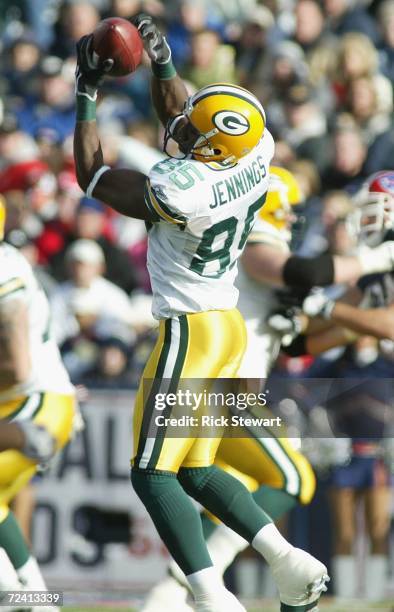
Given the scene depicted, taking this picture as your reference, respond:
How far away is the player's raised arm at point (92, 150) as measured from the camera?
4.83 metres

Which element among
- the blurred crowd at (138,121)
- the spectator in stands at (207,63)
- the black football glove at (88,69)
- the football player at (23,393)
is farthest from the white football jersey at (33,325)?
the spectator in stands at (207,63)

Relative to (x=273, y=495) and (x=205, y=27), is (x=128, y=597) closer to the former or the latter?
(x=273, y=495)

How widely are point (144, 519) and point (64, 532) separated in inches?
18.0

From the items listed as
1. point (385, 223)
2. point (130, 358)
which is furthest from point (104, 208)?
point (385, 223)

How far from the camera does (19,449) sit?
5477 millimetres

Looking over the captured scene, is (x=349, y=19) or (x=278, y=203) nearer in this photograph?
(x=278, y=203)

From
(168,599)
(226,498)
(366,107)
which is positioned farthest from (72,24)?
(226,498)

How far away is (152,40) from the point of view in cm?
530

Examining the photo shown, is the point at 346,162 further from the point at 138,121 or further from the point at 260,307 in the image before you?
the point at 260,307

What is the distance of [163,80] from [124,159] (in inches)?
174

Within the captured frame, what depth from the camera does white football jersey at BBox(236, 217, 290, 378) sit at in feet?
19.0

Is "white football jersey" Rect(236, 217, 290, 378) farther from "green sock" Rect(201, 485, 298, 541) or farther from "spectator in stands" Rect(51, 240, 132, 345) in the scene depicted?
"spectator in stands" Rect(51, 240, 132, 345)

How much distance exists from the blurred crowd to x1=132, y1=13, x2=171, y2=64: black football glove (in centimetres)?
241

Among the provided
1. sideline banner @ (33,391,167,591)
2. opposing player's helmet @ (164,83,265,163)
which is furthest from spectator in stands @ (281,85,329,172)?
opposing player's helmet @ (164,83,265,163)
